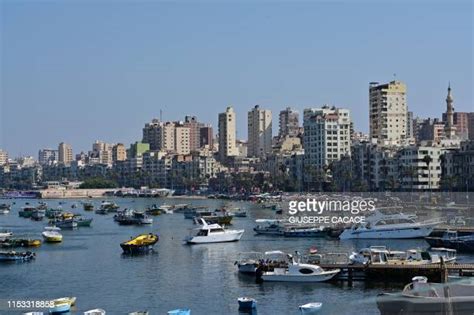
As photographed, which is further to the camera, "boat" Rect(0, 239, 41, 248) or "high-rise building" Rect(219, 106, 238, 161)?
"high-rise building" Rect(219, 106, 238, 161)

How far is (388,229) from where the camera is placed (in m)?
34.7

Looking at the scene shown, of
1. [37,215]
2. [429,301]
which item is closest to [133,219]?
[37,215]

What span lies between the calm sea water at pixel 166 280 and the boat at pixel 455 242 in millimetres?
744

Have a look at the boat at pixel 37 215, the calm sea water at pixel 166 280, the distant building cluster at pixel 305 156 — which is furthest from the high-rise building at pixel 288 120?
the calm sea water at pixel 166 280

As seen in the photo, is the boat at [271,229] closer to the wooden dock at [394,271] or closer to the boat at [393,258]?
the boat at [393,258]

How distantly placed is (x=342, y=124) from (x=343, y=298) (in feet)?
211

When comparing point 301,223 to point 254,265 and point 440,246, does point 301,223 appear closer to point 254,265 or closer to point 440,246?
point 440,246

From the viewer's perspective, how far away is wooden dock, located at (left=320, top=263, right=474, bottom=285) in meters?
21.5

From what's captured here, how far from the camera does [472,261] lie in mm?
26266

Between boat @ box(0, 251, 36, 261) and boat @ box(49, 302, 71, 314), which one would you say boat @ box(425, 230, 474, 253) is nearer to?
boat @ box(0, 251, 36, 261)

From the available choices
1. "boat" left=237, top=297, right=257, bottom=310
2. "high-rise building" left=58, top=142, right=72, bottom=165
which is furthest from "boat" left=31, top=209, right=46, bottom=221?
"high-rise building" left=58, top=142, right=72, bottom=165

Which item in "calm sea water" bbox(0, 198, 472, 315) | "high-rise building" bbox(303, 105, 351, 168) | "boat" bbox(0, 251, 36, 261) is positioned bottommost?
"calm sea water" bbox(0, 198, 472, 315)

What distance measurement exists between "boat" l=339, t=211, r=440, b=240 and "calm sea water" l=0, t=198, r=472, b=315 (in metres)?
0.65

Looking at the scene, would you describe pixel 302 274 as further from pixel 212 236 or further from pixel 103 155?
pixel 103 155
